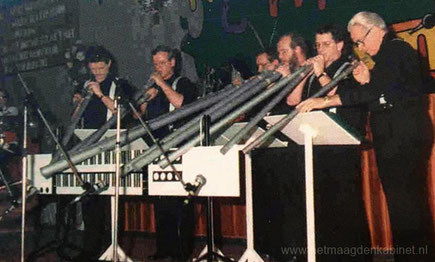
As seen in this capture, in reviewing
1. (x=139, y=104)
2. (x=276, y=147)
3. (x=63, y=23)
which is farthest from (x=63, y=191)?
(x=63, y=23)

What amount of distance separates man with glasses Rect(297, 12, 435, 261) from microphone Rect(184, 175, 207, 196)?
824 millimetres

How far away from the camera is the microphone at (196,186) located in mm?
3047

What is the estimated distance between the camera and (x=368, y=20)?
3.58 metres

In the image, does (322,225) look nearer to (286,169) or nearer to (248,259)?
(286,169)

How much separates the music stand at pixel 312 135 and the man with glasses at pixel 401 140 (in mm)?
325

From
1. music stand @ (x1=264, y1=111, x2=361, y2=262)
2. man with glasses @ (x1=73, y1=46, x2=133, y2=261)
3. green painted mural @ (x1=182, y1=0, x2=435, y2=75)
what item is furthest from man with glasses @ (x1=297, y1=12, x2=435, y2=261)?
man with glasses @ (x1=73, y1=46, x2=133, y2=261)

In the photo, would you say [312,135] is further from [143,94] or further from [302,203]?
[143,94]

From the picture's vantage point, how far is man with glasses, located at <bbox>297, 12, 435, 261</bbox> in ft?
10.6

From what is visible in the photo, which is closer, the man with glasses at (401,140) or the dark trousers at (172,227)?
the man with glasses at (401,140)

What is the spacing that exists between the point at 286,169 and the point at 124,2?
2834 mm

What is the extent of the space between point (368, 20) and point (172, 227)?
217cm

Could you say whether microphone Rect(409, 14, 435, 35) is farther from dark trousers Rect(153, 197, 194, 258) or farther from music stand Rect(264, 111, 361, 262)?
dark trousers Rect(153, 197, 194, 258)

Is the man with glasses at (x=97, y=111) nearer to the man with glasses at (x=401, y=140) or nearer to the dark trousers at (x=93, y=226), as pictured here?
the dark trousers at (x=93, y=226)

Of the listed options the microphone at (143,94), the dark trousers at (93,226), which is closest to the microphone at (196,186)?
the microphone at (143,94)
